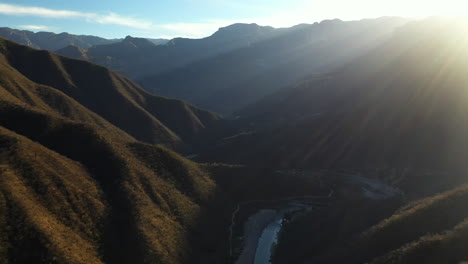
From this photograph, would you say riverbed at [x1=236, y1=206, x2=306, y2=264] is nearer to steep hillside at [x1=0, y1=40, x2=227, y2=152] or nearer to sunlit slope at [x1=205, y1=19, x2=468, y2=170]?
sunlit slope at [x1=205, y1=19, x2=468, y2=170]

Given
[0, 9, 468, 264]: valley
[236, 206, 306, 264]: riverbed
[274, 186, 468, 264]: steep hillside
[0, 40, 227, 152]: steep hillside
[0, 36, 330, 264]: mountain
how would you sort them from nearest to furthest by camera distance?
[274, 186, 468, 264]: steep hillside < [0, 36, 330, 264]: mountain < [0, 9, 468, 264]: valley < [236, 206, 306, 264]: riverbed < [0, 40, 227, 152]: steep hillside

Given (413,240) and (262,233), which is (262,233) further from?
(413,240)

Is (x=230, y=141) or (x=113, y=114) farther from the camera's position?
(x=113, y=114)

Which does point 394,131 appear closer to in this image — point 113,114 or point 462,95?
point 462,95

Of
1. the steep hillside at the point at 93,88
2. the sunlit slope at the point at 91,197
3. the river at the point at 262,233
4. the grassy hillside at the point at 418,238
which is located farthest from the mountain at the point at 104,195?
the steep hillside at the point at 93,88

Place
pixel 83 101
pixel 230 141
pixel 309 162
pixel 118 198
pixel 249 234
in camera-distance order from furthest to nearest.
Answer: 1. pixel 83 101
2. pixel 230 141
3. pixel 309 162
4. pixel 249 234
5. pixel 118 198

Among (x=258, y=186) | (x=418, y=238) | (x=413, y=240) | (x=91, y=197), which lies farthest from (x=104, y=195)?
(x=418, y=238)

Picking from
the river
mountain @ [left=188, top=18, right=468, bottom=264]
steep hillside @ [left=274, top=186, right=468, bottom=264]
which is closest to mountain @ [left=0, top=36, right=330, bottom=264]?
the river

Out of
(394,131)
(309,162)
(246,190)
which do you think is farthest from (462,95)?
(246,190)
